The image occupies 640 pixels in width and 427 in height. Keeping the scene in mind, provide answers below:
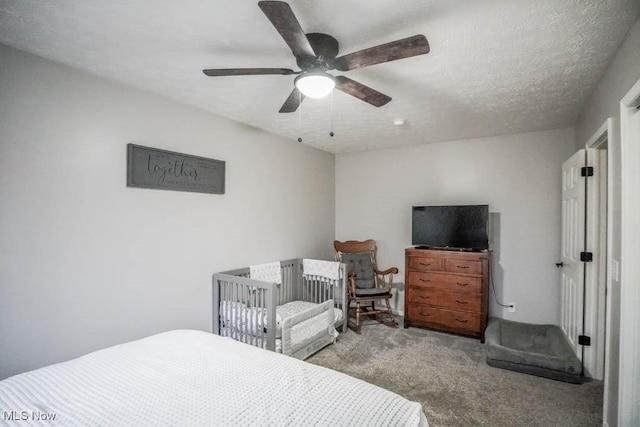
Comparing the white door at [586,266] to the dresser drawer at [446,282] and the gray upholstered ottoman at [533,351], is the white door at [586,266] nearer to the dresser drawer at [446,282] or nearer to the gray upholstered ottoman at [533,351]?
the gray upholstered ottoman at [533,351]

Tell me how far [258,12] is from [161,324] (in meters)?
2.54

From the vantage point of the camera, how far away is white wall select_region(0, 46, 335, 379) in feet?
6.29

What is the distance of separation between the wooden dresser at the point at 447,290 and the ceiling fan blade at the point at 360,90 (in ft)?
7.87

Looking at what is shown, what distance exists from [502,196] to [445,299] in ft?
5.03

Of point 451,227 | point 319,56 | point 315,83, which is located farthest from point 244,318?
point 451,227

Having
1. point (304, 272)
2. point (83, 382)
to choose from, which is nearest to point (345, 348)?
point (304, 272)

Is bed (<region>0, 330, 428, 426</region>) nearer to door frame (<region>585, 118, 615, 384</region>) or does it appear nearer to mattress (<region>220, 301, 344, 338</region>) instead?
mattress (<region>220, 301, 344, 338</region>)

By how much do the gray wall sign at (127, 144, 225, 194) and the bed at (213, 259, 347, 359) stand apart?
94 centimetres

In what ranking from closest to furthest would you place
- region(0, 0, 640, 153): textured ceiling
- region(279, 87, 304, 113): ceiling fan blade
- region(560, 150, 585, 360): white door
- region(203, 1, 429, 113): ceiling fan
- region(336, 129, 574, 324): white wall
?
region(203, 1, 429, 113): ceiling fan < region(0, 0, 640, 153): textured ceiling < region(279, 87, 304, 113): ceiling fan blade < region(560, 150, 585, 360): white door < region(336, 129, 574, 324): white wall

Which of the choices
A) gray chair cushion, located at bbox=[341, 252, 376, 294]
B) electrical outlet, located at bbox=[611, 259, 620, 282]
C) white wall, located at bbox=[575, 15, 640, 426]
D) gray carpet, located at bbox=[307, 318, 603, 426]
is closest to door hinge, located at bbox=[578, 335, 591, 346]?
gray carpet, located at bbox=[307, 318, 603, 426]

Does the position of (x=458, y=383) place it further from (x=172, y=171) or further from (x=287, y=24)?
(x=172, y=171)

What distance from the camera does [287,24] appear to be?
1.30 meters

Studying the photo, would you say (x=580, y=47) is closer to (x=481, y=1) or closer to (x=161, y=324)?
(x=481, y=1)

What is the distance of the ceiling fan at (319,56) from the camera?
1308 mm
